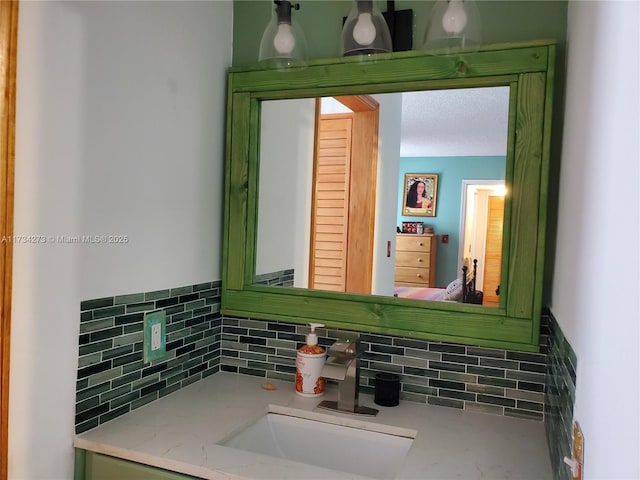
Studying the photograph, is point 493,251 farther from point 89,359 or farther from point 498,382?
point 89,359

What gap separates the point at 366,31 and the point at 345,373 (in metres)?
0.92

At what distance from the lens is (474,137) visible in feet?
4.61

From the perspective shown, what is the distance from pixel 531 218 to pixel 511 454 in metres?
0.58

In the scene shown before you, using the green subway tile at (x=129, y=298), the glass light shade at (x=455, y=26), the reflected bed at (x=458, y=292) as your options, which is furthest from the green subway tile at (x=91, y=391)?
the glass light shade at (x=455, y=26)

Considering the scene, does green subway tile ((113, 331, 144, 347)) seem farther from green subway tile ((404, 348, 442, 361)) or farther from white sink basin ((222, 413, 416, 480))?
green subway tile ((404, 348, 442, 361))

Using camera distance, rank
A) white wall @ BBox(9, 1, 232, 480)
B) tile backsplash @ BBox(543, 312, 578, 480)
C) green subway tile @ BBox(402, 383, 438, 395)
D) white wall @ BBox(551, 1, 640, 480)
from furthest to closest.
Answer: green subway tile @ BBox(402, 383, 438, 395), white wall @ BBox(9, 1, 232, 480), tile backsplash @ BBox(543, 312, 578, 480), white wall @ BBox(551, 1, 640, 480)

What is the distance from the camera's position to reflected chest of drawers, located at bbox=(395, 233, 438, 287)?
1451 millimetres

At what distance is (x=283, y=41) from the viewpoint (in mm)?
1455

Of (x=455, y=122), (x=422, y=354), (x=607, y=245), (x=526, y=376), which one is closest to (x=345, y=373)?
(x=422, y=354)

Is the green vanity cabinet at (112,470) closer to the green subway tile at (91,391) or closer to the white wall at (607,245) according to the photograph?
the green subway tile at (91,391)

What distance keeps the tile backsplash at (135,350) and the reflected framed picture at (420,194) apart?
67cm

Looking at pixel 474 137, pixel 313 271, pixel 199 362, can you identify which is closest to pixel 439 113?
pixel 474 137

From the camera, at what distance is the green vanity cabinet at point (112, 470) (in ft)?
3.67

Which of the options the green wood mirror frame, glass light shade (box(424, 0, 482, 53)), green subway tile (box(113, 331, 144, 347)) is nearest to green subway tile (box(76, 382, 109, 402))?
green subway tile (box(113, 331, 144, 347))
